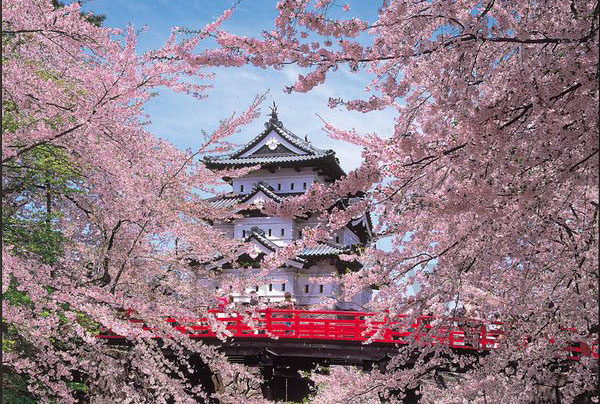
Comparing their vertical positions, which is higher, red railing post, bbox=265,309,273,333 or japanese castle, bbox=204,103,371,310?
japanese castle, bbox=204,103,371,310

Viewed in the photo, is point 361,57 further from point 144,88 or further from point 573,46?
point 144,88

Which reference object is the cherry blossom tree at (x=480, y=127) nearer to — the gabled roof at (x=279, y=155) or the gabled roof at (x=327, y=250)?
the gabled roof at (x=327, y=250)

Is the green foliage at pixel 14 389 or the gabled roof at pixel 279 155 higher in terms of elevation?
the gabled roof at pixel 279 155

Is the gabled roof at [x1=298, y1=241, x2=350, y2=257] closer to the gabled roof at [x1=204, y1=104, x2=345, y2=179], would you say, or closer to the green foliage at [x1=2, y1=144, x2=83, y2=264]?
the gabled roof at [x1=204, y1=104, x2=345, y2=179]

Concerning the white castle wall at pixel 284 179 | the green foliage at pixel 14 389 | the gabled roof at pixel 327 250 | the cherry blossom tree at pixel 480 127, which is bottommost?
the green foliage at pixel 14 389

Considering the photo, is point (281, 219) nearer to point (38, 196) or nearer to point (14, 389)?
point (38, 196)

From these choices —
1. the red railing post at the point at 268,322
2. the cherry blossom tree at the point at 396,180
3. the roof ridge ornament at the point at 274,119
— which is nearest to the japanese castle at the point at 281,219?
the roof ridge ornament at the point at 274,119

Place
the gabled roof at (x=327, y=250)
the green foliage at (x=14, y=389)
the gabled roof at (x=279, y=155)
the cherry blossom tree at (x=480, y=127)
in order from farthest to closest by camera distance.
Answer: the gabled roof at (x=279, y=155) → the gabled roof at (x=327, y=250) → the green foliage at (x=14, y=389) → the cherry blossom tree at (x=480, y=127)

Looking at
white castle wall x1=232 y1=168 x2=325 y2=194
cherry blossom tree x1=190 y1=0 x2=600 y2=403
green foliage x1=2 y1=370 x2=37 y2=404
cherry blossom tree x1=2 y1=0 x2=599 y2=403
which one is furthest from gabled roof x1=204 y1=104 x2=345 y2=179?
cherry blossom tree x1=190 y1=0 x2=600 y2=403

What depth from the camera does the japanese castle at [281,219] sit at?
2592 cm

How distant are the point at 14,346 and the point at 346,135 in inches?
215

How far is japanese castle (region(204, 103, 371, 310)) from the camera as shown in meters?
25.9

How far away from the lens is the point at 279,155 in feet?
93.5

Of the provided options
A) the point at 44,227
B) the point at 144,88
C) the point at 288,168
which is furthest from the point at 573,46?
the point at 288,168
